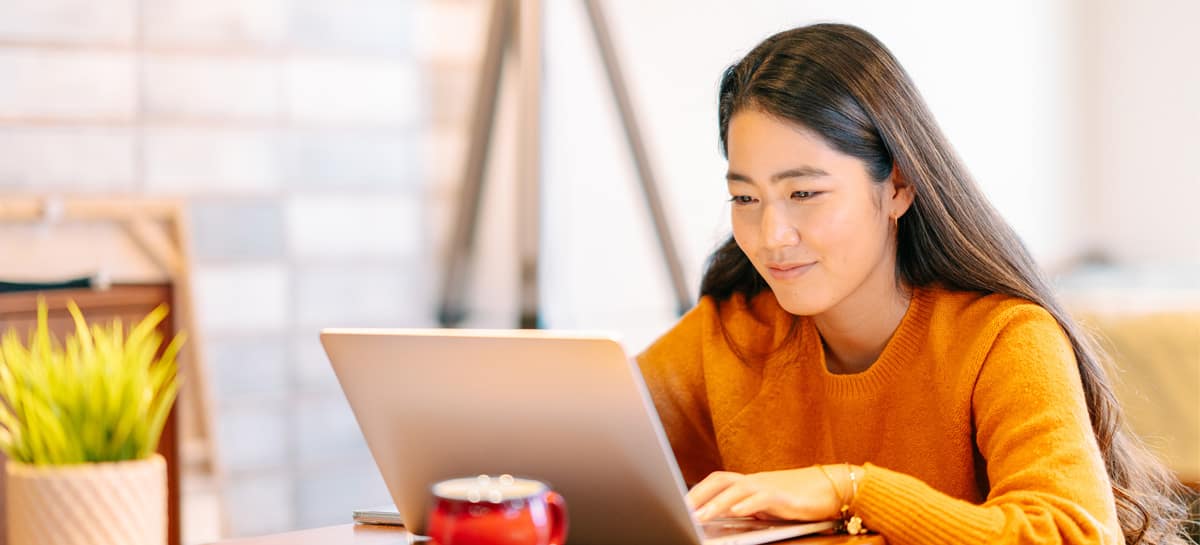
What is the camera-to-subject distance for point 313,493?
259cm

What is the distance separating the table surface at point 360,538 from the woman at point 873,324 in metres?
0.08

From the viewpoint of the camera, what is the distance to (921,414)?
1.44 meters

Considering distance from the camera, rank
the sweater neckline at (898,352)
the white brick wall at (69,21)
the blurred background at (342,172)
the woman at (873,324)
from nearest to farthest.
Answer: the woman at (873,324) → the sweater neckline at (898,352) → the white brick wall at (69,21) → the blurred background at (342,172)

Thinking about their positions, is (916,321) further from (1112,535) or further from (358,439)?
(358,439)

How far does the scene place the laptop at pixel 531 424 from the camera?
96 cm

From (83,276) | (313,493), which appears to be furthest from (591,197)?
(83,276)

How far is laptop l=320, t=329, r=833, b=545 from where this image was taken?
3.16 ft

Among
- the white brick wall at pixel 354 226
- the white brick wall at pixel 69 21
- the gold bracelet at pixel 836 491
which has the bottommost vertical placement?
the gold bracelet at pixel 836 491

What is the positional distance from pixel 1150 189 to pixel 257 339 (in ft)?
8.58

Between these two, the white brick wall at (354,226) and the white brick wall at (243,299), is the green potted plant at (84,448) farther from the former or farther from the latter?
the white brick wall at (354,226)

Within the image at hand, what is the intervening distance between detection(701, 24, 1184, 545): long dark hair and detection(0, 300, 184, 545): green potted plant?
2.50ft

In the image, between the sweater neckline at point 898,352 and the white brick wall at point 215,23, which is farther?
the white brick wall at point 215,23

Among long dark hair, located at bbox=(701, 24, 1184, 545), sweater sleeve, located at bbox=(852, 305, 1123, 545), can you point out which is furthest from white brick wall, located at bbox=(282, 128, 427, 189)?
sweater sleeve, located at bbox=(852, 305, 1123, 545)

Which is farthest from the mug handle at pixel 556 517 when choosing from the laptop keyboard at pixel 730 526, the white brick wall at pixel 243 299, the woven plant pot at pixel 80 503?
the white brick wall at pixel 243 299
